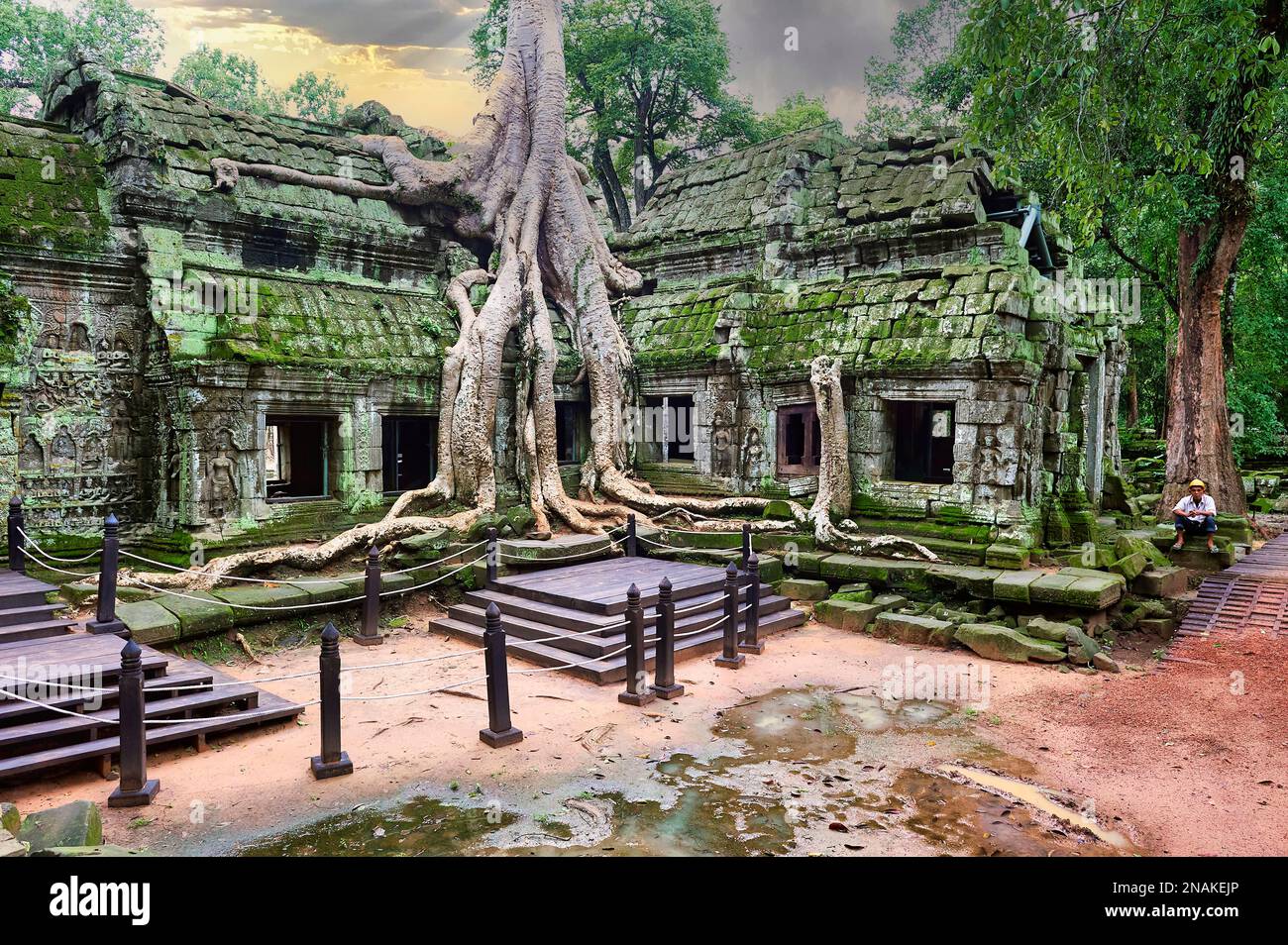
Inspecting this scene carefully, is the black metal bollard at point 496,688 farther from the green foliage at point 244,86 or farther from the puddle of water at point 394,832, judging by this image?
the green foliage at point 244,86

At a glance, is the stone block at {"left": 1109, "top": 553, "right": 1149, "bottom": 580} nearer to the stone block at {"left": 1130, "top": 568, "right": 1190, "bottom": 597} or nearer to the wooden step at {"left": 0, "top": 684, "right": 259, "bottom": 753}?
the stone block at {"left": 1130, "top": 568, "right": 1190, "bottom": 597}

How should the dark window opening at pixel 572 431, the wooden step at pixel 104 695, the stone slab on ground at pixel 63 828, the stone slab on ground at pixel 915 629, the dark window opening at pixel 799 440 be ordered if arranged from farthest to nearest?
the dark window opening at pixel 572 431
the dark window opening at pixel 799 440
the stone slab on ground at pixel 915 629
the wooden step at pixel 104 695
the stone slab on ground at pixel 63 828

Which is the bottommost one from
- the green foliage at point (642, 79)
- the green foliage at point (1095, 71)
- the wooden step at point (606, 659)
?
the wooden step at point (606, 659)

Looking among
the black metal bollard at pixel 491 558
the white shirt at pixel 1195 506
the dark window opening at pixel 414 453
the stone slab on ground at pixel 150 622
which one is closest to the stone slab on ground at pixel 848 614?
the black metal bollard at pixel 491 558

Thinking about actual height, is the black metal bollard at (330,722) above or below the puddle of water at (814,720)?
above

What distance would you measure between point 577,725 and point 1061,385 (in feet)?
27.3

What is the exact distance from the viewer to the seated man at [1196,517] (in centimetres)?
1091

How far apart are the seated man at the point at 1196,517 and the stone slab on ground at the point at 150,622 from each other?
11.9 meters

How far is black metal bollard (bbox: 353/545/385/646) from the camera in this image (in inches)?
348

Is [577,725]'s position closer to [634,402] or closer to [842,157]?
[634,402]

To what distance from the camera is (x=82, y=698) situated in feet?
18.7

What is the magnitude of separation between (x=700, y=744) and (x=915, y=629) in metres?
3.69

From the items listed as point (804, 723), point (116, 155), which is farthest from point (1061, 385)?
point (116, 155)

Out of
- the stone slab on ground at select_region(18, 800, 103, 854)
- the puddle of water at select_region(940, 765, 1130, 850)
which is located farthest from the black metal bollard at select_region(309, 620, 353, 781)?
the puddle of water at select_region(940, 765, 1130, 850)
